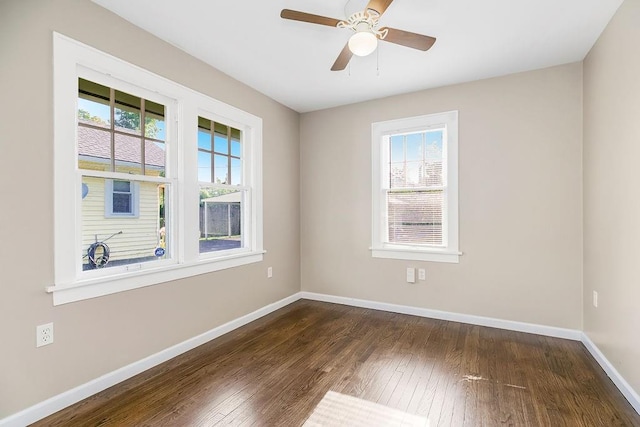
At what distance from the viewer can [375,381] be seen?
7.43 ft

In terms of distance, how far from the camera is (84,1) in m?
2.05

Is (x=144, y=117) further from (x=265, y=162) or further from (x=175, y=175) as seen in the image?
(x=265, y=162)

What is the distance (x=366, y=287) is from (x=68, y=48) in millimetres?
3578

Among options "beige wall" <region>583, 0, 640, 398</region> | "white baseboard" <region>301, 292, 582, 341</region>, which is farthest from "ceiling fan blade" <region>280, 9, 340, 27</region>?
"white baseboard" <region>301, 292, 582, 341</region>

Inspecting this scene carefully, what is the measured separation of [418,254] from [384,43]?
7.39 feet

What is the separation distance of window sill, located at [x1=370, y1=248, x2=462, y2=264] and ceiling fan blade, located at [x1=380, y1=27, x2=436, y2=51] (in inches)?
85.9

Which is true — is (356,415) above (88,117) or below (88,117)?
below

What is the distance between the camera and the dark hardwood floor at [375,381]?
187cm

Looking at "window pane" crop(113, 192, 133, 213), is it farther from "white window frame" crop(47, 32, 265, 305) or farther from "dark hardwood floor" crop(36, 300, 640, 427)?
"dark hardwood floor" crop(36, 300, 640, 427)

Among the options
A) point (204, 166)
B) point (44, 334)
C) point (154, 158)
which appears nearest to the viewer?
point (44, 334)

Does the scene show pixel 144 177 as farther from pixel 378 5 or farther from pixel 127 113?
pixel 378 5

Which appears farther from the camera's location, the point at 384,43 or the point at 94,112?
the point at 384,43

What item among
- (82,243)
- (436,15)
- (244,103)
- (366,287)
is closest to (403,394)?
(366,287)

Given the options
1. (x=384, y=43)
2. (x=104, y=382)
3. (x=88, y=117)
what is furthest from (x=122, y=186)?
(x=384, y=43)
